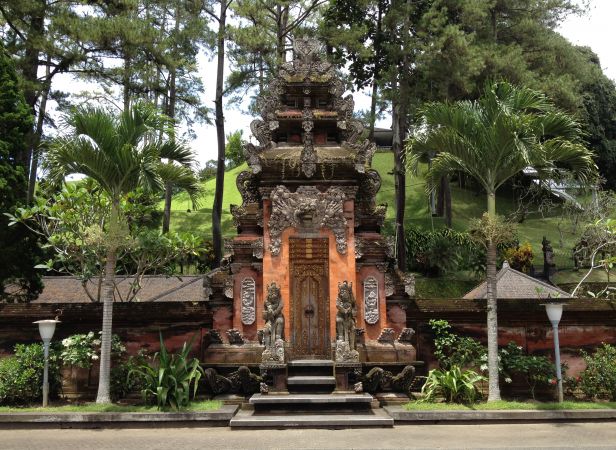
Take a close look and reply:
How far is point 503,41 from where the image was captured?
30.8 metres

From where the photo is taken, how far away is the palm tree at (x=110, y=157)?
10.2 m

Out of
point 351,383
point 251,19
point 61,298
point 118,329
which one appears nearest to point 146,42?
point 251,19

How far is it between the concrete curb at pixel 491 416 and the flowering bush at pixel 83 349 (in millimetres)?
5278

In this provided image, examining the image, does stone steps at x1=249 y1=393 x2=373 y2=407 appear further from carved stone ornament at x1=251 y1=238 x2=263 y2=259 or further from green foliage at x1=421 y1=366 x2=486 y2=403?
carved stone ornament at x1=251 y1=238 x2=263 y2=259

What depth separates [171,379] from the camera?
33.2ft

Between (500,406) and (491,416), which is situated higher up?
(500,406)

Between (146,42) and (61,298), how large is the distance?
31.6ft

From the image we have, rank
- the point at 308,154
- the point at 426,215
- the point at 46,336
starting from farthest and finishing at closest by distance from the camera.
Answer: the point at 426,215 → the point at 308,154 → the point at 46,336

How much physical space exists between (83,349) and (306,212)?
493 cm

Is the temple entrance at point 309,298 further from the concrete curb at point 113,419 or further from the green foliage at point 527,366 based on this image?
the green foliage at point 527,366

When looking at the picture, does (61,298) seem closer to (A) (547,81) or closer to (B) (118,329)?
(B) (118,329)

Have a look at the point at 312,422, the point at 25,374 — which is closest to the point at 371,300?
the point at 312,422

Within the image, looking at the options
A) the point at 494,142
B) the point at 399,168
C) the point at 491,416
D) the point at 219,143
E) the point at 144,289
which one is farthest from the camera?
the point at 219,143

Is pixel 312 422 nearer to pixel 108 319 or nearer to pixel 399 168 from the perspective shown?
pixel 108 319
